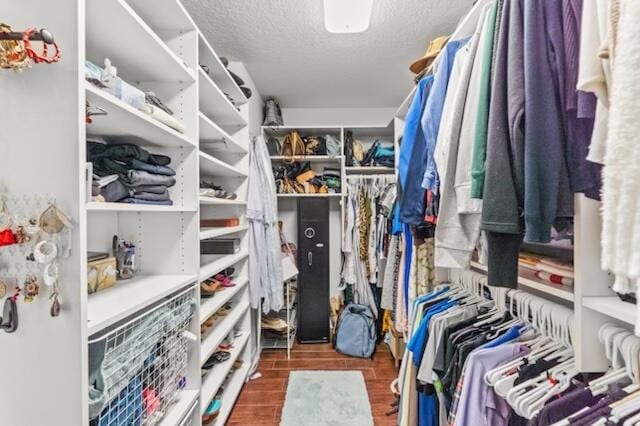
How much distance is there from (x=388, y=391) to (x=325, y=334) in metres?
0.96

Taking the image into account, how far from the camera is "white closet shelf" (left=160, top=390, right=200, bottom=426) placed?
1300 mm

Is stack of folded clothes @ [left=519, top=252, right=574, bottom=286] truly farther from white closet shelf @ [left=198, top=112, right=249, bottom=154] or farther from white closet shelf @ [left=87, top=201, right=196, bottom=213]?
white closet shelf @ [left=198, top=112, right=249, bottom=154]

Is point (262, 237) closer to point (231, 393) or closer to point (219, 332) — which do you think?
point (219, 332)

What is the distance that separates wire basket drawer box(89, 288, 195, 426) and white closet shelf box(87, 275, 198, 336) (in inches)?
1.6

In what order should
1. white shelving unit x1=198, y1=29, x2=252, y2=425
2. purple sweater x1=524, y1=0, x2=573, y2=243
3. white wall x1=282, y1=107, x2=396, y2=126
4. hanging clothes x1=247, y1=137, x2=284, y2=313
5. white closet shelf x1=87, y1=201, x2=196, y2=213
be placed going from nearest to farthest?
purple sweater x1=524, y1=0, x2=573, y2=243 < white closet shelf x1=87, y1=201, x2=196, y2=213 < white shelving unit x1=198, y1=29, x2=252, y2=425 < hanging clothes x1=247, y1=137, x2=284, y2=313 < white wall x1=282, y1=107, x2=396, y2=126

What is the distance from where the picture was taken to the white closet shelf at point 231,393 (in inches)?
77.5

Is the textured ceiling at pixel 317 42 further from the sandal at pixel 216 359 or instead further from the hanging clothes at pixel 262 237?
the sandal at pixel 216 359

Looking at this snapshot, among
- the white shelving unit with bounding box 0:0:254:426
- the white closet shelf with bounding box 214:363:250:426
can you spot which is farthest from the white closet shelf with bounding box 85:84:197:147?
the white closet shelf with bounding box 214:363:250:426

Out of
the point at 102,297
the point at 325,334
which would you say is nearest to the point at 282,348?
the point at 325,334

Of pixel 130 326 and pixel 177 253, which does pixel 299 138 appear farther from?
pixel 130 326

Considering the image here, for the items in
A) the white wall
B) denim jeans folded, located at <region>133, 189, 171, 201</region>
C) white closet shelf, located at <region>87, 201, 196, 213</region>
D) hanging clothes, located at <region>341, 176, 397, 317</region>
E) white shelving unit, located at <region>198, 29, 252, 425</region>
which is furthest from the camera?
the white wall

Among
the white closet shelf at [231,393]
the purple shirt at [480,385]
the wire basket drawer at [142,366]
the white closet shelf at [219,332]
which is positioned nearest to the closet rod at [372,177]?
the white closet shelf at [219,332]

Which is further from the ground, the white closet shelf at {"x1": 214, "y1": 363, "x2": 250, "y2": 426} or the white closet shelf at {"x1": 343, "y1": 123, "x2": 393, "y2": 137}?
the white closet shelf at {"x1": 343, "y1": 123, "x2": 393, "y2": 137}

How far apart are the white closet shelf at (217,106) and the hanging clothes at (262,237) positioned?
30cm
